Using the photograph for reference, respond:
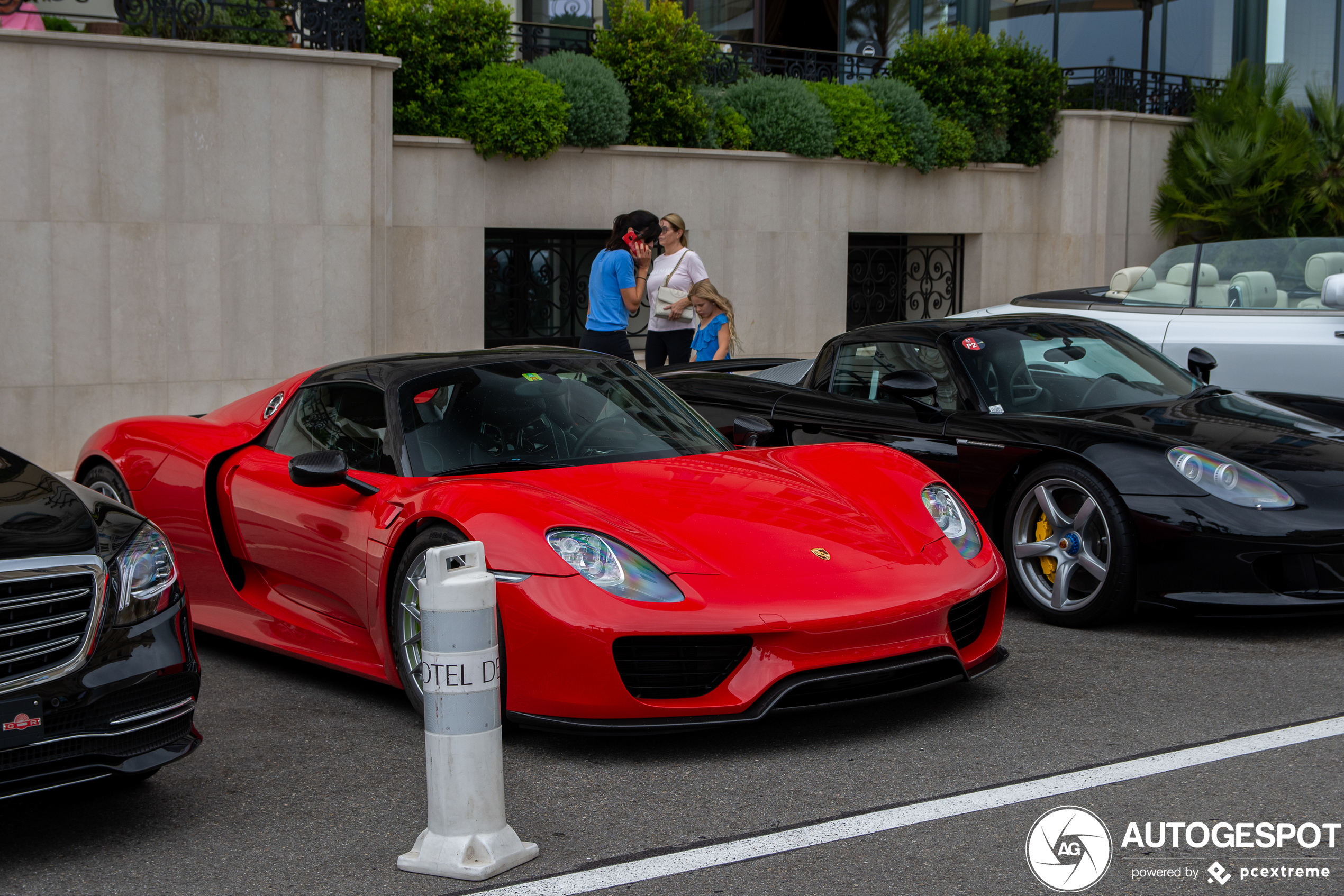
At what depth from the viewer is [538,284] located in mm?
13922

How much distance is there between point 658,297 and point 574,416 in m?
4.98

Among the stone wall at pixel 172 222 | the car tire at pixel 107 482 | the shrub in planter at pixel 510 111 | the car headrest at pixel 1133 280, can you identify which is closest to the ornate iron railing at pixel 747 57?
the shrub in planter at pixel 510 111

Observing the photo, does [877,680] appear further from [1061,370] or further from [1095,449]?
[1061,370]

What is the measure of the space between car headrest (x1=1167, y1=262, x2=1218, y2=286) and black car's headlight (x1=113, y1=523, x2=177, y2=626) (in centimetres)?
735

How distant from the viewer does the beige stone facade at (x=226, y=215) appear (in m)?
10.6

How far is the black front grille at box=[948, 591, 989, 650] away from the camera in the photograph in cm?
441

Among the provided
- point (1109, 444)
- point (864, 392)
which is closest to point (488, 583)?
point (1109, 444)

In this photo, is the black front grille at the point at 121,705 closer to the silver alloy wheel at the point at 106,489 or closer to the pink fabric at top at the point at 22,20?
the silver alloy wheel at the point at 106,489

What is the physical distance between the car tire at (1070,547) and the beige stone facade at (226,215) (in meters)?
7.46

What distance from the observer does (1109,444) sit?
5617 millimetres

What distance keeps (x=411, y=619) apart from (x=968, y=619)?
181 cm

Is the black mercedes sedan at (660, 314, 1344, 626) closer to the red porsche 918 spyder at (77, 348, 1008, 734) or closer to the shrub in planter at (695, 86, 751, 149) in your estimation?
the red porsche 918 spyder at (77, 348, 1008, 734)

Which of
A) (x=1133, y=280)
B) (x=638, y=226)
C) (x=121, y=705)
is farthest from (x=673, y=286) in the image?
(x=121, y=705)

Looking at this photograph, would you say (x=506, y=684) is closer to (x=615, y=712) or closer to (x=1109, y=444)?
(x=615, y=712)
